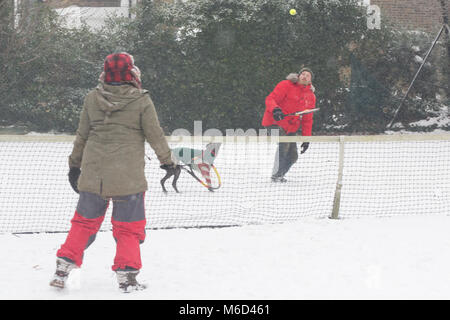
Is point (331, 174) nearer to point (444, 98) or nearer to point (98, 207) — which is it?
point (98, 207)

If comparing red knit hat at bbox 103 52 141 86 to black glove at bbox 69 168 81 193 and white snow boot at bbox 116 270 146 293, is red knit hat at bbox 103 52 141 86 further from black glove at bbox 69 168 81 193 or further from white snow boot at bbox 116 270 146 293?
white snow boot at bbox 116 270 146 293

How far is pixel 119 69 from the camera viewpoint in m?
4.48

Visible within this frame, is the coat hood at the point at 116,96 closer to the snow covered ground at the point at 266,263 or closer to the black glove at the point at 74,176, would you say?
the black glove at the point at 74,176

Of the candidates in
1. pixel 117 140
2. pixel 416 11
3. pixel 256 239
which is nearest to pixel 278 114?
pixel 256 239

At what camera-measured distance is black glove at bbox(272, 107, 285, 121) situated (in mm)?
9125

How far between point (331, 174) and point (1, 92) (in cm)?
834

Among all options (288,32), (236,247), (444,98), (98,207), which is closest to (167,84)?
(288,32)

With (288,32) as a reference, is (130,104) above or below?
below

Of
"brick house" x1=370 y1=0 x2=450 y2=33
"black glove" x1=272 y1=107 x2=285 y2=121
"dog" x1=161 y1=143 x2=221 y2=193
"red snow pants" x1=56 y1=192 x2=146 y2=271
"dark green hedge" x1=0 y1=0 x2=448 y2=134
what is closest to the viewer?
"red snow pants" x1=56 y1=192 x2=146 y2=271

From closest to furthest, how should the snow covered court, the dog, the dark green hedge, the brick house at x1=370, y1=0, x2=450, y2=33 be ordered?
the snow covered court < the dog < the dark green hedge < the brick house at x1=370, y1=0, x2=450, y2=33

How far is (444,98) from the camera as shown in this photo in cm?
1678

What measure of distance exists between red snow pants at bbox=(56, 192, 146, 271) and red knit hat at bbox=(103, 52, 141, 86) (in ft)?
2.62

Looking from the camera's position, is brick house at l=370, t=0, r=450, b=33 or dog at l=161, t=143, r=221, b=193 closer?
dog at l=161, t=143, r=221, b=193

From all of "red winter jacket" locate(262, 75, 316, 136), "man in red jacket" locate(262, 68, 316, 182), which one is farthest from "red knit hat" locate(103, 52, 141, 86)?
"red winter jacket" locate(262, 75, 316, 136)
